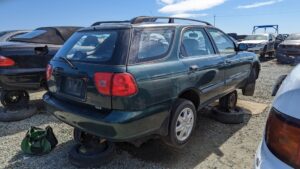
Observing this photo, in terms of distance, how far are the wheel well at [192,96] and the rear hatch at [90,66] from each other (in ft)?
3.51

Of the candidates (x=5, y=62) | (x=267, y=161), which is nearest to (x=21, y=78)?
(x=5, y=62)

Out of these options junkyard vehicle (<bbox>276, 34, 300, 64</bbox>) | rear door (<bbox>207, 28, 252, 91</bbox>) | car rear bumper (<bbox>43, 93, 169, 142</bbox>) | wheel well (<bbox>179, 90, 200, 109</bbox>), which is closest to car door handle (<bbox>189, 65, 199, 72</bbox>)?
wheel well (<bbox>179, 90, 200, 109</bbox>)

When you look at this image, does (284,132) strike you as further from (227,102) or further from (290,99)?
(227,102)

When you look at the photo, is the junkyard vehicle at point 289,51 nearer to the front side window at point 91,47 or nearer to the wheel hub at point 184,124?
the wheel hub at point 184,124

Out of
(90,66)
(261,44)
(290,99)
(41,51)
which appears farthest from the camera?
(261,44)

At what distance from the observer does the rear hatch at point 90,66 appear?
2.78m

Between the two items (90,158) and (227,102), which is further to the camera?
(227,102)

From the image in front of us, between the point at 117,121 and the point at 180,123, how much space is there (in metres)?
1.03

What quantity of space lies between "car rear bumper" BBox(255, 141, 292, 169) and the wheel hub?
1793mm

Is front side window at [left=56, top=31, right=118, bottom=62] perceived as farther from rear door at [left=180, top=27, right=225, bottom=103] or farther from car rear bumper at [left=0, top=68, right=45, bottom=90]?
car rear bumper at [left=0, top=68, right=45, bottom=90]

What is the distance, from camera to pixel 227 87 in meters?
4.56

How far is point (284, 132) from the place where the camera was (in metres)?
1.38

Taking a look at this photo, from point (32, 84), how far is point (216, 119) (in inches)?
132

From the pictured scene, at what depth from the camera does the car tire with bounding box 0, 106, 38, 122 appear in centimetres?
488
